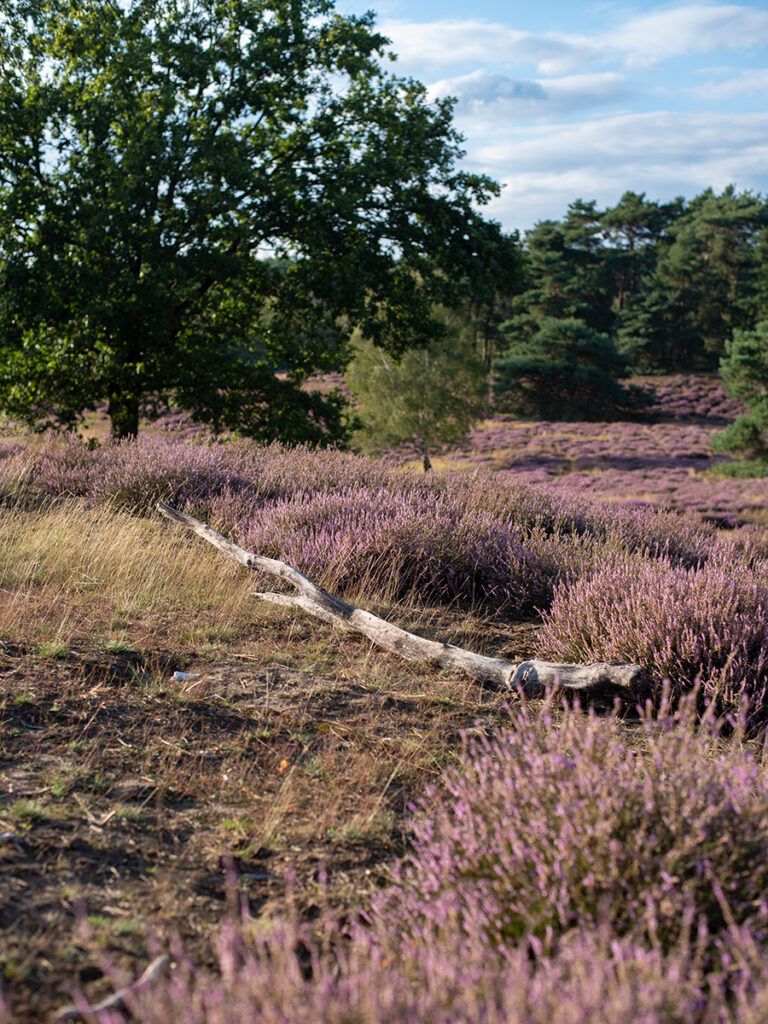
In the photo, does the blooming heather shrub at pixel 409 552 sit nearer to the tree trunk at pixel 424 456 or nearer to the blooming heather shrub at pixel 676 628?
the blooming heather shrub at pixel 676 628

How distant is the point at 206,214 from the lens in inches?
543

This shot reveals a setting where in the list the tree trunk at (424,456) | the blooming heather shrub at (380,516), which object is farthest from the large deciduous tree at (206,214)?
the tree trunk at (424,456)

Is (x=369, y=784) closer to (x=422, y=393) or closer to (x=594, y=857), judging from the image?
(x=594, y=857)

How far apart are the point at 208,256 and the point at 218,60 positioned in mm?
3943

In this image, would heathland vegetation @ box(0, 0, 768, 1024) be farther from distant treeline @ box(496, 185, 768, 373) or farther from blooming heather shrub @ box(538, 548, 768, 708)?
distant treeline @ box(496, 185, 768, 373)

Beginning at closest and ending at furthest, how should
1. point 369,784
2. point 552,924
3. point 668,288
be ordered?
1. point 552,924
2. point 369,784
3. point 668,288

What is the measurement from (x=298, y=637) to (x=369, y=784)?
6.31 ft

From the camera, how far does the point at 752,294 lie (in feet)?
181

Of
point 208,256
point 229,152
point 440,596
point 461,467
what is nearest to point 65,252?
point 208,256

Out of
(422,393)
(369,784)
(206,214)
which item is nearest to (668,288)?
(422,393)

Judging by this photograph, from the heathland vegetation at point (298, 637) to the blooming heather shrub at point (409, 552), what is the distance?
41mm

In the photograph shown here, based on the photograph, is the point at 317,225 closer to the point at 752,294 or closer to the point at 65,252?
the point at 65,252

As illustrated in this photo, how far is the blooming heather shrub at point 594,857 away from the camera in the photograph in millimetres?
2000

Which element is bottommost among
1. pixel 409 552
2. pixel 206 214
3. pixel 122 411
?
pixel 409 552
